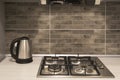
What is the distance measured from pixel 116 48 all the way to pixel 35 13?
2.69ft

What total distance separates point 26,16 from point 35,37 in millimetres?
211

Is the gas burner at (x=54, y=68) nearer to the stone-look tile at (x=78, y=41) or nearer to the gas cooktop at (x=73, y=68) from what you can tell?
the gas cooktop at (x=73, y=68)

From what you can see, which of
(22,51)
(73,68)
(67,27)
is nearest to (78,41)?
(67,27)

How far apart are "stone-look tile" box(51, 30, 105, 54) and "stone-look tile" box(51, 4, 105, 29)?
6cm

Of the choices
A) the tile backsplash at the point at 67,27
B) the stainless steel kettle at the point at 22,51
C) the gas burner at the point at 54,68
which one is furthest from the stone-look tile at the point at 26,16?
the gas burner at the point at 54,68

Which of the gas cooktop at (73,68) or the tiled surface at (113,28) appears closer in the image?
the gas cooktop at (73,68)

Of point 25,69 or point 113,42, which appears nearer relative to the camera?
point 25,69

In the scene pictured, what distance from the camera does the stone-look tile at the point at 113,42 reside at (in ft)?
6.10

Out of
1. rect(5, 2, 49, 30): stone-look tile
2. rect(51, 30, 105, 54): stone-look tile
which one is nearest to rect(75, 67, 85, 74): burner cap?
rect(51, 30, 105, 54): stone-look tile

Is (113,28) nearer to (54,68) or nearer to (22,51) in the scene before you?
(54,68)

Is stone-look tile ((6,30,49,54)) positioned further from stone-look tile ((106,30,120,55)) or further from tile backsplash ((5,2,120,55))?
stone-look tile ((106,30,120,55))

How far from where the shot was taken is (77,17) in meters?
1.86

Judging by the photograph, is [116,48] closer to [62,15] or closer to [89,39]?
[89,39]

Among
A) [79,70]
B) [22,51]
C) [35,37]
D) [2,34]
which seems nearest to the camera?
[79,70]
